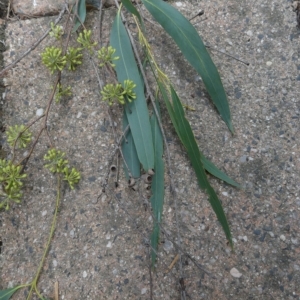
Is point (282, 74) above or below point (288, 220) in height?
above

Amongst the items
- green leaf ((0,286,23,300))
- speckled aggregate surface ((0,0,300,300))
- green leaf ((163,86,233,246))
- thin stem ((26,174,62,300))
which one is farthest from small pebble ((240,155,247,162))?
green leaf ((0,286,23,300))

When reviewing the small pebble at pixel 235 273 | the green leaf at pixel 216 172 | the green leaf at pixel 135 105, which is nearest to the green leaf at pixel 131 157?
the green leaf at pixel 135 105

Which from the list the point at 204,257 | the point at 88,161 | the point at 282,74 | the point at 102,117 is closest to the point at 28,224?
the point at 88,161

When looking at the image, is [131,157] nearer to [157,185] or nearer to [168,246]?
[157,185]

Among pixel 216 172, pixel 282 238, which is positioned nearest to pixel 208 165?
pixel 216 172

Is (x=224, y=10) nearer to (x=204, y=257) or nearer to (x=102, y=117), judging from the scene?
(x=102, y=117)

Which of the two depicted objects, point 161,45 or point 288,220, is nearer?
point 288,220

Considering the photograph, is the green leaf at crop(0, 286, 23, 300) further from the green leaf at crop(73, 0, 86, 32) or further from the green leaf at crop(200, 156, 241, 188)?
the green leaf at crop(73, 0, 86, 32)
